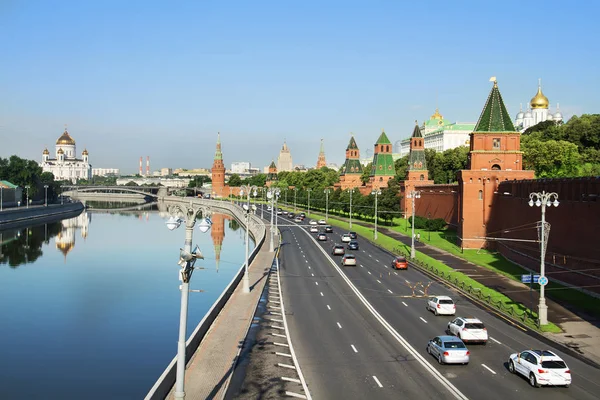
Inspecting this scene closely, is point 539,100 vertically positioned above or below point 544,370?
above

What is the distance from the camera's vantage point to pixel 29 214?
138 m

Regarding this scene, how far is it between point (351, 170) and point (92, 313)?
12088 centimetres

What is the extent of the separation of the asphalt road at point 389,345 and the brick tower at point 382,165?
88.3 m

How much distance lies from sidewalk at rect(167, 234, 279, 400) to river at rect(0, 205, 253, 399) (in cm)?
314

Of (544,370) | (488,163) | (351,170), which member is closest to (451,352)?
(544,370)

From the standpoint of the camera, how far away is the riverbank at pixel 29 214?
397 feet

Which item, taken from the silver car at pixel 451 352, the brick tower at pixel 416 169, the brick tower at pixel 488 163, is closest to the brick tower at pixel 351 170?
the brick tower at pixel 416 169

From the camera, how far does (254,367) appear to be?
25031mm

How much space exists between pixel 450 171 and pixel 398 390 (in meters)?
121

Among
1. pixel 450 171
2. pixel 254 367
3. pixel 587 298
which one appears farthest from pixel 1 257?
A: pixel 450 171

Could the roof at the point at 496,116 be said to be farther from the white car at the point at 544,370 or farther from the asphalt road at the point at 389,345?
the white car at the point at 544,370

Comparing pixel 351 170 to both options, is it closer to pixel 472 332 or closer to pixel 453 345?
pixel 472 332

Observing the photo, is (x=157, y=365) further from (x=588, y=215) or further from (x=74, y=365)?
(x=588, y=215)

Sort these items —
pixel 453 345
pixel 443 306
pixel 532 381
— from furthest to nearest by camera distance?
1. pixel 443 306
2. pixel 453 345
3. pixel 532 381
